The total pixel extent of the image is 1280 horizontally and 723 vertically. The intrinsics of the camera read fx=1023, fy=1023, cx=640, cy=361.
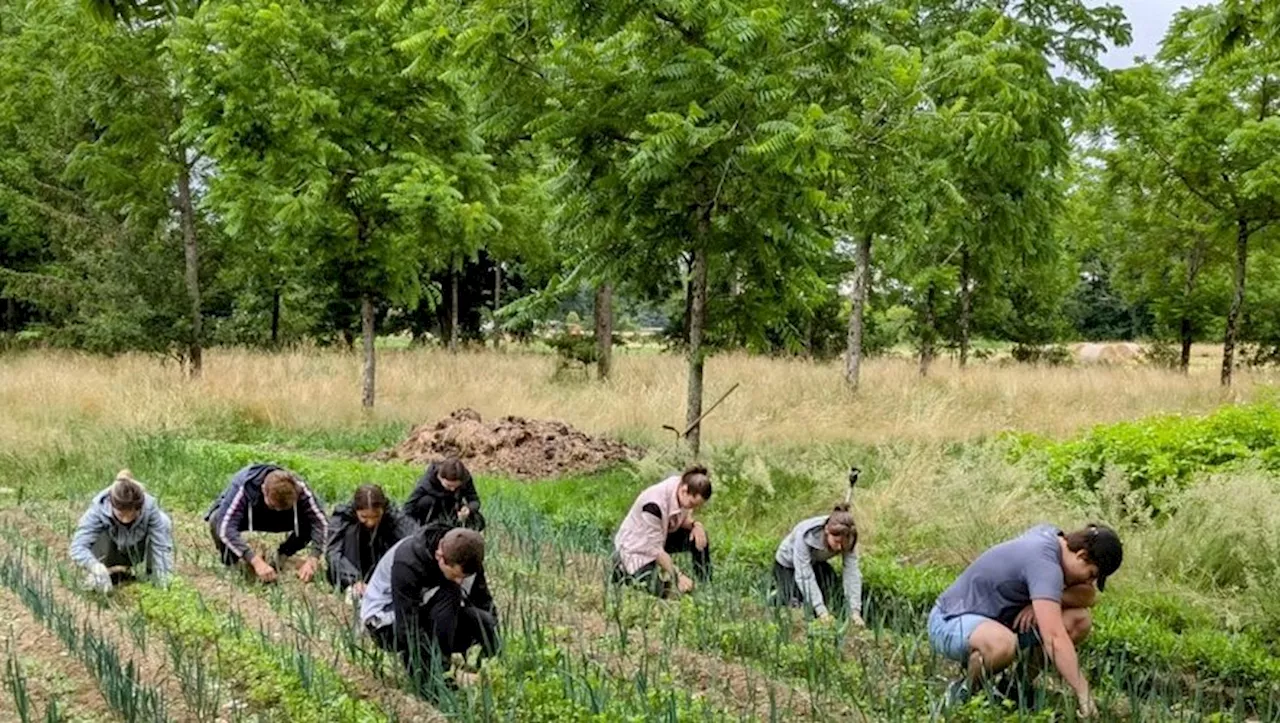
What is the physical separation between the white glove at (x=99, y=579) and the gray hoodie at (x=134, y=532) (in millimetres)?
187

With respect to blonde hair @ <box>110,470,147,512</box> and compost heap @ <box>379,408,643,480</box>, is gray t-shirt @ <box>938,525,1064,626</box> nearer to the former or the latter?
blonde hair @ <box>110,470,147,512</box>

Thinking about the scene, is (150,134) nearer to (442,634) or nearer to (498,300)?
(442,634)

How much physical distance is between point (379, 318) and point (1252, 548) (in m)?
28.8

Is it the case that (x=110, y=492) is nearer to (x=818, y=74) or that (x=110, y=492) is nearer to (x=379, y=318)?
(x=818, y=74)

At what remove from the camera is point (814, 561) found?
6.45 meters

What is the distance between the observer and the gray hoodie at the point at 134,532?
22.1ft

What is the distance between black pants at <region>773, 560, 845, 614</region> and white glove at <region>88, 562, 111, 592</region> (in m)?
4.20

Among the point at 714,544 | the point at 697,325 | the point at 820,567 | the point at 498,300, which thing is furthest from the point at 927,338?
the point at 498,300

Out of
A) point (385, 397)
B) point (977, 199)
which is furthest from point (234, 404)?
point (977, 199)

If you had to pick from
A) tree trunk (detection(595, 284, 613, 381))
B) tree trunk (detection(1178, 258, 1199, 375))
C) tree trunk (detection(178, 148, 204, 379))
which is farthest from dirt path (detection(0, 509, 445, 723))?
tree trunk (detection(1178, 258, 1199, 375))

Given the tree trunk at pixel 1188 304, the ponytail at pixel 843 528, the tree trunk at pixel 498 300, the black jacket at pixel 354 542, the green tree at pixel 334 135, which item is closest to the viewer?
the ponytail at pixel 843 528

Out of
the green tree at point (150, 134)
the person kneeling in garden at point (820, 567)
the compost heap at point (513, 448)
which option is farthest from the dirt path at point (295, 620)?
the green tree at point (150, 134)

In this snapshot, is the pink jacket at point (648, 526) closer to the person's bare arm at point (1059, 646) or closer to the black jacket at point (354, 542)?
the black jacket at point (354, 542)

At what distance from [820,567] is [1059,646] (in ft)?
7.24
